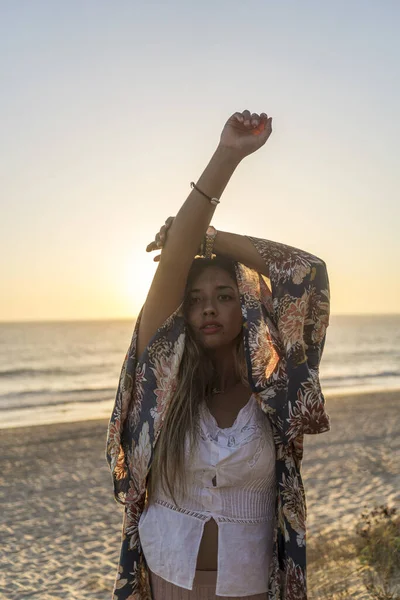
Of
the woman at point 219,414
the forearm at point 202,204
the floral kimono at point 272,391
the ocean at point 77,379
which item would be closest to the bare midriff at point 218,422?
the woman at point 219,414

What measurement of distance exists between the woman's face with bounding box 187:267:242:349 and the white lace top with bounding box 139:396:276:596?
0.30 meters

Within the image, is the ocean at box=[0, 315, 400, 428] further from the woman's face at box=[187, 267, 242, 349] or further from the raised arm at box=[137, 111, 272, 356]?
the raised arm at box=[137, 111, 272, 356]

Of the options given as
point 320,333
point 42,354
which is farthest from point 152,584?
point 42,354

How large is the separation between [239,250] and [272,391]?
0.49 metres

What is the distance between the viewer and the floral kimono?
2.31 metres

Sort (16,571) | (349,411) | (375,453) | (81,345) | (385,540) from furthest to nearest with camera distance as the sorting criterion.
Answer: (81,345)
(349,411)
(375,453)
(16,571)
(385,540)

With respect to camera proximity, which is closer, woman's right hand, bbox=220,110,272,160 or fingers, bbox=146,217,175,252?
woman's right hand, bbox=220,110,272,160

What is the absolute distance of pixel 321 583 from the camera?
214 inches

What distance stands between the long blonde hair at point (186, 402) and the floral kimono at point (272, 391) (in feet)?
0.10

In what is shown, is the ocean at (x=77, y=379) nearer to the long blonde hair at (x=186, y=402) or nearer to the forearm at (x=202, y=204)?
the long blonde hair at (x=186, y=402)

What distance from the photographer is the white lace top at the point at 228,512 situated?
2287mm

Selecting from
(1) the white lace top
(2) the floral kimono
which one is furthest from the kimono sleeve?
(1) the white lace top

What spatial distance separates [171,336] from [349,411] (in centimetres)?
1579

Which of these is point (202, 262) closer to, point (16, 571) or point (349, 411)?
point (16, 571)
